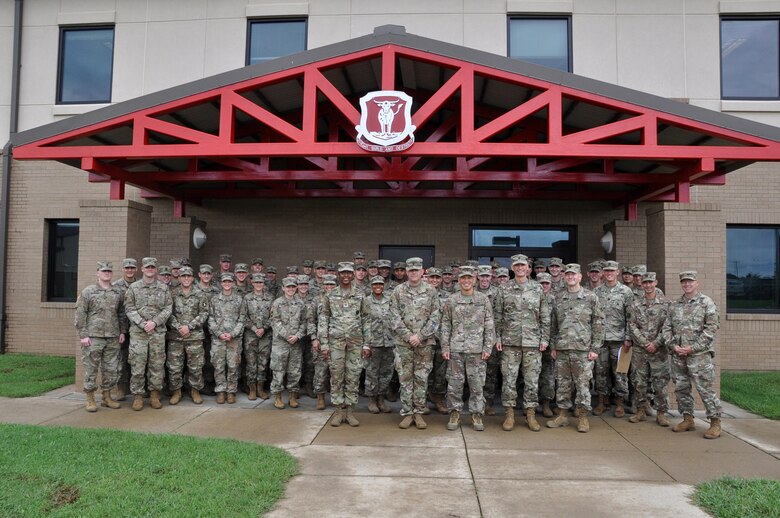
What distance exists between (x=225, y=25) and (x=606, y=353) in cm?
1018

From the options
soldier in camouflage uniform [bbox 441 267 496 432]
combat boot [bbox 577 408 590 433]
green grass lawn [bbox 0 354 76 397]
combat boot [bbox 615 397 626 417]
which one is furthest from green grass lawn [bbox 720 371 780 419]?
green grass lawn [bbox 0 354 76 397]

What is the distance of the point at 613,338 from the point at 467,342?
2190 mm

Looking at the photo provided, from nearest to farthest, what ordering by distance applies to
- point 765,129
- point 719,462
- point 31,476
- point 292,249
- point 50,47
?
point 31,476 → point 719,462 → point 765,129 → point 292,249 → point 50,47

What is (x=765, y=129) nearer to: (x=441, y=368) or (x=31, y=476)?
(x=441, y=368)

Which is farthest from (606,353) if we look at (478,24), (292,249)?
(478,24)

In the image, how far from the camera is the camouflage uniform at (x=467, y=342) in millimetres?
6379

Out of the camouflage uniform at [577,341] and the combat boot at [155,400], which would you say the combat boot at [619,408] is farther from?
the combat boot at [155,400]

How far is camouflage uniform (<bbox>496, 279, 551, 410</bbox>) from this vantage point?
6504 mm

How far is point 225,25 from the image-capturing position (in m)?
11.7

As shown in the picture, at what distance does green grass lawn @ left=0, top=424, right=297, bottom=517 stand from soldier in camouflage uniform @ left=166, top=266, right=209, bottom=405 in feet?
5.62

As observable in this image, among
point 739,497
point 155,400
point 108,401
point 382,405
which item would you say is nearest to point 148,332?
point 155,400

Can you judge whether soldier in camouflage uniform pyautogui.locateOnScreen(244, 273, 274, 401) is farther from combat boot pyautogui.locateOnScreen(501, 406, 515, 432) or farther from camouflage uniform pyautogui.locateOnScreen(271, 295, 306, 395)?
combat boot pyautogui.locateOnScreen(501, 406, 515, 432)

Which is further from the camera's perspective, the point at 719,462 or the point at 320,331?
the point at 320,331

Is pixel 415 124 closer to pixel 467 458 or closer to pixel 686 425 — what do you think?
pixel 467 458
